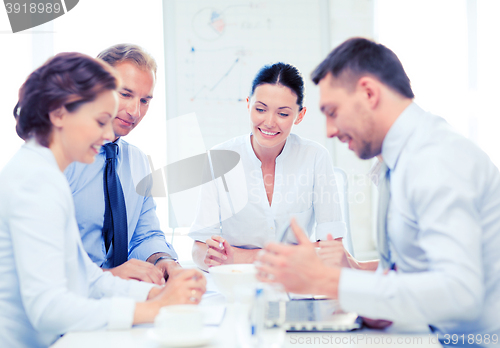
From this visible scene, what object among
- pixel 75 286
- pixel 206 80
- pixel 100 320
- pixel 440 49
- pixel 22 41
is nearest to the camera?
pixel 100 320

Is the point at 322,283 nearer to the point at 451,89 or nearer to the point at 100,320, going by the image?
the point at 100,320

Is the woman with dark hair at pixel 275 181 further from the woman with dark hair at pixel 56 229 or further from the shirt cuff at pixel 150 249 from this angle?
the woman with dark hair at pixel 56 229

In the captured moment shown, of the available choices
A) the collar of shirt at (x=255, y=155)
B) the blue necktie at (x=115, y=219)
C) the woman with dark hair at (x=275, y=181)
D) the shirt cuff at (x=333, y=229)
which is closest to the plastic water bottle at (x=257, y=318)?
the blue necktie at (x=115, y=219)

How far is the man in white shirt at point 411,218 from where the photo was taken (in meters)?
0.84

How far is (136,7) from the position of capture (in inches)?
127

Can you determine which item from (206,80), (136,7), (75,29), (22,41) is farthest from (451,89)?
(22,41)

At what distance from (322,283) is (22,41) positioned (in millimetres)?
3129

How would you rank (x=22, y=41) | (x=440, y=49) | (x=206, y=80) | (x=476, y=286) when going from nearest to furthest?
(x=476, y=286), (x=22, y=41), (x=206, y=80), (x=440, y=49)

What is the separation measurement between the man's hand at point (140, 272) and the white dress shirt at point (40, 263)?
0.28 m

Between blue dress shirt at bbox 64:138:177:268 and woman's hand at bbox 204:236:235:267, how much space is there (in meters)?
0.23

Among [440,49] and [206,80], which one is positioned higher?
[440,49]

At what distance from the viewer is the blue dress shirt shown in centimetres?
167

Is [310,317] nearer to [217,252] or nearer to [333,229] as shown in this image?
[217,252]

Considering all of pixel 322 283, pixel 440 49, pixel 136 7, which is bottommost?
pixel 322 283
